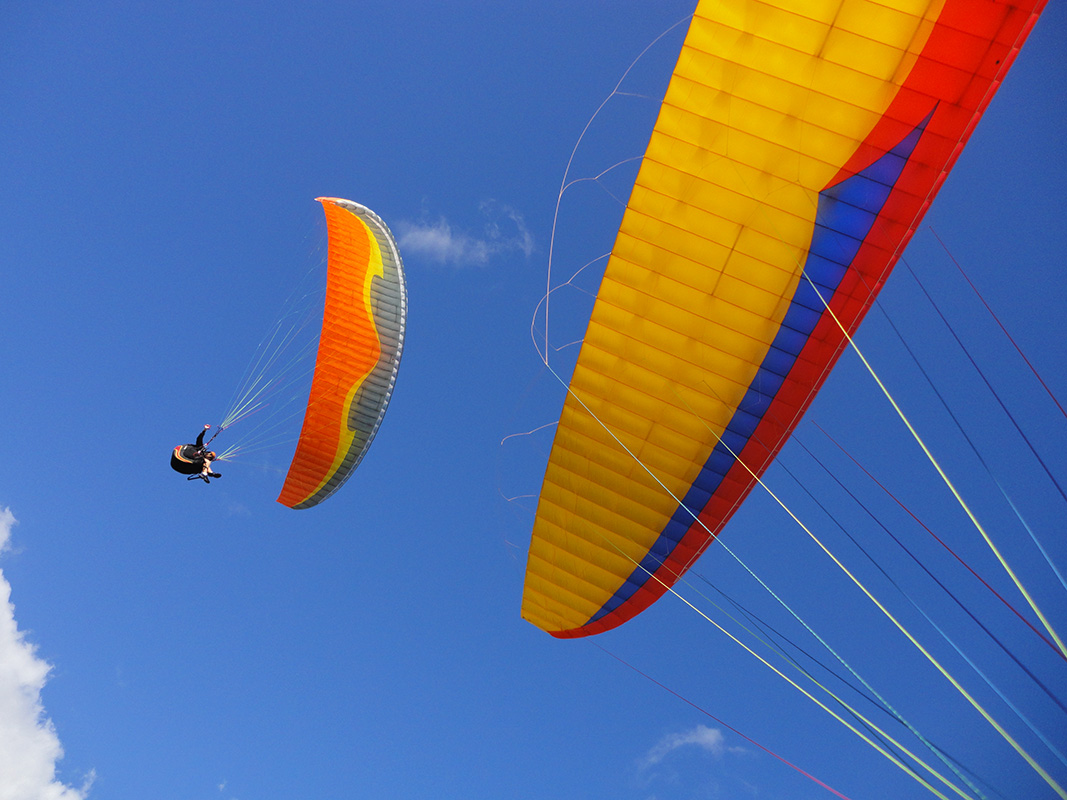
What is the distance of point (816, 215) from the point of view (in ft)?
21.2

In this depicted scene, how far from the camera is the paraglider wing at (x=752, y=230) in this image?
233 inches

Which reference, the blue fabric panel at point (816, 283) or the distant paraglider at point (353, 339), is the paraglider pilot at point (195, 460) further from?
the blue fabric panel at point (816, 283)

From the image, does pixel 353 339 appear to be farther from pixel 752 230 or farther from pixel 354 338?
pixel 752 230

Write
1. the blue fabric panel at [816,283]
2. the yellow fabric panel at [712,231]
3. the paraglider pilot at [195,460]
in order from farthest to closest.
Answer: the paraglider pilot at [195,460]
the blue fabric panel at [816,283]
the yellow fabric panel at [712,231]

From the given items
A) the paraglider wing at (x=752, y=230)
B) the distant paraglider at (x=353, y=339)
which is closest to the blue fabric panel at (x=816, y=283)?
the paraglider wing at (x=752, y=230)

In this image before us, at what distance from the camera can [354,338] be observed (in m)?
14.6

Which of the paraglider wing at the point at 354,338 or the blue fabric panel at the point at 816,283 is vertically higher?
the paraglider wing at the point at 354,338

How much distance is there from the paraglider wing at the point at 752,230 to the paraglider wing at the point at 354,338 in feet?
25.0

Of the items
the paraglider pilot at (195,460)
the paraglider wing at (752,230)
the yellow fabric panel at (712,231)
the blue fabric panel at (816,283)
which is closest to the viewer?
the paraglider wing at (752,230)

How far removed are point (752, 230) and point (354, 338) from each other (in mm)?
10025

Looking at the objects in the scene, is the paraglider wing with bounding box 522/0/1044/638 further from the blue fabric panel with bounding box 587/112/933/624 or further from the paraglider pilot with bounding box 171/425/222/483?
the paraglider pilot with bounding box 171/425/222/483

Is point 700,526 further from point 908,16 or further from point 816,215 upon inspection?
point 908,16

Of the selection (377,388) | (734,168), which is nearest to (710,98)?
(734,168)

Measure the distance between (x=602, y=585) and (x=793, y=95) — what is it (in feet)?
20.8
